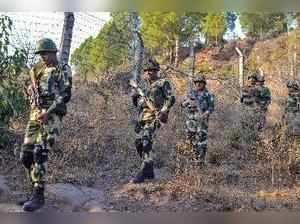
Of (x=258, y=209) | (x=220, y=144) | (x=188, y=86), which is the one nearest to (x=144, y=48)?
(x=188, y=86)

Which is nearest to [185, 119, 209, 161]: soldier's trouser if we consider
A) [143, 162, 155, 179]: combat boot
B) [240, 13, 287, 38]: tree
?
[143, 162, 155, 179]: combat boot

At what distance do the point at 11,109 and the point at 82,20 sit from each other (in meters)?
1.35

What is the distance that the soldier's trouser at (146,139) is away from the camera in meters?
5.67

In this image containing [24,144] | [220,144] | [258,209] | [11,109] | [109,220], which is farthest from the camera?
[220,144]

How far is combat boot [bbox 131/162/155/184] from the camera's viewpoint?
5.60m

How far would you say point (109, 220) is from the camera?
4.75 metres

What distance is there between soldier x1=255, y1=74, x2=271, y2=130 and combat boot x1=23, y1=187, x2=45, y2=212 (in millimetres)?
2621

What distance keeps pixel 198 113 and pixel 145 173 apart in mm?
963

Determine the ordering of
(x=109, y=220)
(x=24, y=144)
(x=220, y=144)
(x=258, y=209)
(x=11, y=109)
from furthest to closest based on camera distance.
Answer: (x=220, y=144) → (x=11, y=109) → (x=258, y=209) → (x=24, y=144) → (x=109, y=220)

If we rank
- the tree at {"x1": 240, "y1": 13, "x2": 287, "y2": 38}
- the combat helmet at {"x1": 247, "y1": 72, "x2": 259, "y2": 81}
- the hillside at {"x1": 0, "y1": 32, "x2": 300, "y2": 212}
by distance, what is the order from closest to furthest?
1. the hillside at {"x1": 0, "y1": 32, "x2": 300, "y2": 212}
2. the combat helmet at {"x1": 247, "y1": 72, "x2": 259, "y2": 81}
3. the tree at {"x1": 240, "y1": 13, "x2": 287, "y2": 38}

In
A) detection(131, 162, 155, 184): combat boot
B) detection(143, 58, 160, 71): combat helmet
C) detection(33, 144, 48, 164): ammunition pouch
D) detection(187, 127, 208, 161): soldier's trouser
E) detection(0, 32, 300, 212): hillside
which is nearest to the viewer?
detection(33, 144, 48, 164): ammunition pouch

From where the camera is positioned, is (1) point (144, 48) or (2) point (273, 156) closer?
(2) point (273, 156)

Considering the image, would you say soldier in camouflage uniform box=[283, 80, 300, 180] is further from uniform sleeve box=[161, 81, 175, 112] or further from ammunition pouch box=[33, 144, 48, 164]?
ammunition pouch box=[33, 144, 48, 164]

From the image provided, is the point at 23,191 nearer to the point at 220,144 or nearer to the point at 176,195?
the point at 176,195
